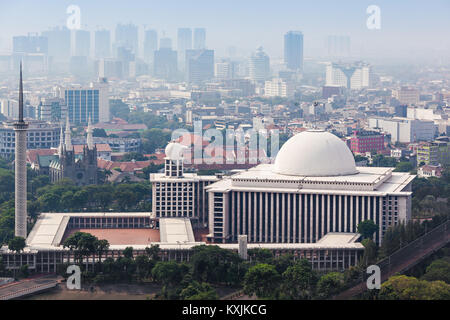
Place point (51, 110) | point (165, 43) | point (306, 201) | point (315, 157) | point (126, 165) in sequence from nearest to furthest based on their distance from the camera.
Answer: point (306, 201), point (315, 157), point (126, 165), point (51, 110), point (165, 43)

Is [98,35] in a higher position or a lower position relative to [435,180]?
higher

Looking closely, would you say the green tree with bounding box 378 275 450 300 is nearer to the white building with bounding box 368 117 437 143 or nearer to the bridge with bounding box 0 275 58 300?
the bridge with bounding box 0 275 58 300

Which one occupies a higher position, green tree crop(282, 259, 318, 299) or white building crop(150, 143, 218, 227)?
white building crop(150, 143, 218, 227)

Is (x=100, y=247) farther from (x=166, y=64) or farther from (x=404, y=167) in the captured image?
(x=166, y=64)

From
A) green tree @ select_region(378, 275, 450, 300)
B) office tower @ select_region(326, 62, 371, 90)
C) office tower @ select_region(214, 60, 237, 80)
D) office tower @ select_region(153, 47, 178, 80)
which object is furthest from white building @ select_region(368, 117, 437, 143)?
office tower @ select_region(153, 47, 178, 80)

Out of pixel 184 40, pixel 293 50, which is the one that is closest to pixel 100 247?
pixel 293 50

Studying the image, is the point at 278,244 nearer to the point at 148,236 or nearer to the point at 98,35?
the point at 148,236

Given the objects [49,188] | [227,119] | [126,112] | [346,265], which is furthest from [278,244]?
[126,112]
